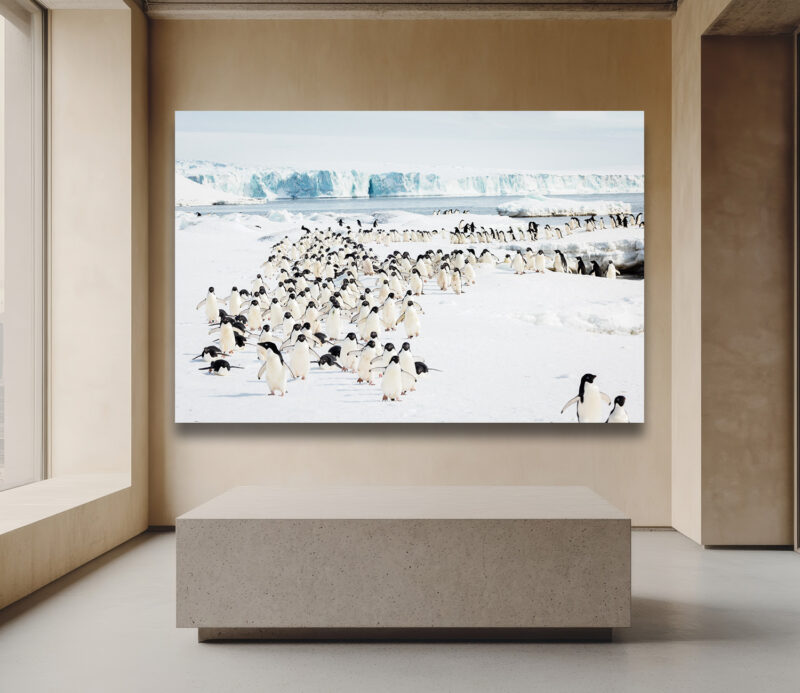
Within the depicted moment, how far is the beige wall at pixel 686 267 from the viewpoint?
16.5 ft

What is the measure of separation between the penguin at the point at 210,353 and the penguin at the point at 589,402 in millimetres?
2167

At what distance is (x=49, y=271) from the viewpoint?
5234 mm

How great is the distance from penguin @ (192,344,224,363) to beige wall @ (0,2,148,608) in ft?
1.33

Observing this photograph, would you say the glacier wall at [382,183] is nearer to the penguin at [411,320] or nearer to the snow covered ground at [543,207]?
the snow covered ground at [543,207]

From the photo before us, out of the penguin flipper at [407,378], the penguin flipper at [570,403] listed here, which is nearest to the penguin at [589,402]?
the penguin flipper at [570,403]

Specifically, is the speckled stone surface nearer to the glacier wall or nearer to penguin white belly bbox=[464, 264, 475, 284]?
penguin white belly bbox=[464, 264, 475, 284]

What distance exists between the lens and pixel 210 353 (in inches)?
214

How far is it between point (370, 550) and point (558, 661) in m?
0.76

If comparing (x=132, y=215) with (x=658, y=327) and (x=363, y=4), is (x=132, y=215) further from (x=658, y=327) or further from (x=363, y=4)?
(x=658, y=327)

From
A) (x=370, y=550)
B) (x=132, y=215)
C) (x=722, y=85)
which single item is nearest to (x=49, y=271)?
(x=132, y=215)

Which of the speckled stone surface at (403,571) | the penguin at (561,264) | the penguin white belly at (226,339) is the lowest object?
the speckled stone surface at (403,571)

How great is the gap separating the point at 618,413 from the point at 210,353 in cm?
256

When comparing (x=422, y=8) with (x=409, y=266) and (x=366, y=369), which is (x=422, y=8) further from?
(x=366, y=369)

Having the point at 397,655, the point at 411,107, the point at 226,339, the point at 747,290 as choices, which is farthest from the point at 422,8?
the point at 397,655
